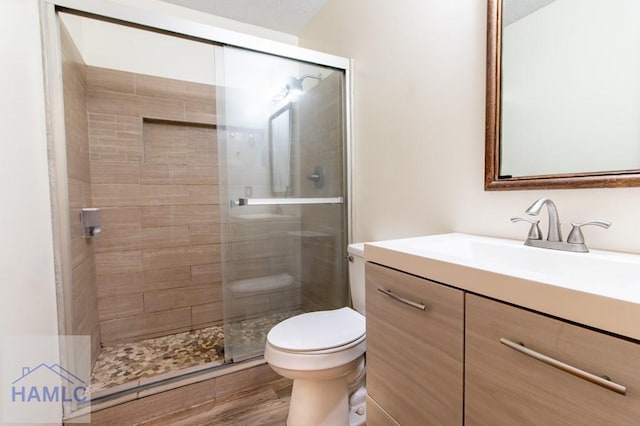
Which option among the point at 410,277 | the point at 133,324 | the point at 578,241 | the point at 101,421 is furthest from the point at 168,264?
the point at 578,241

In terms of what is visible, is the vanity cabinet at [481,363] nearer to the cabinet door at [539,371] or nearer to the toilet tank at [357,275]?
the cabinet door at [539,371]

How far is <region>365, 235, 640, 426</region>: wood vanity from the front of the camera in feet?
1.54

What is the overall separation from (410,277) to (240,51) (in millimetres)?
1547

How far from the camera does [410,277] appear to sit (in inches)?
31.9

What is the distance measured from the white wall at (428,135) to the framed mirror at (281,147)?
0.44 meters

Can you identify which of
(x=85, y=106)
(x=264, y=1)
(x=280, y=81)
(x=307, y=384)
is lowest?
(x=307, y=384)

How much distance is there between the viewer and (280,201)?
6.21 feet

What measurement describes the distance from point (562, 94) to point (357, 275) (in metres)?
1.09

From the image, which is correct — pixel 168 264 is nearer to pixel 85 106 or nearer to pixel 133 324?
pixel 133 324

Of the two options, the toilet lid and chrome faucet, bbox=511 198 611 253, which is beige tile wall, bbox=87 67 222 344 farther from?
chrome faucet, bbox=511 198 611 253

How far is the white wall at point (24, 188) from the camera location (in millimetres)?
829

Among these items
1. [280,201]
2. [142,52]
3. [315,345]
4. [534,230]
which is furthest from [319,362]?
[142,52]

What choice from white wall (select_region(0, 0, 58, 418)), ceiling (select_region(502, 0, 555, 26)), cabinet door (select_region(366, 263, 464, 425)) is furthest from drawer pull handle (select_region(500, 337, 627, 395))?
white wall (select_region(0, 0, 58, 418))

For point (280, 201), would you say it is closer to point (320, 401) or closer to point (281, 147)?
point (281, 147)
